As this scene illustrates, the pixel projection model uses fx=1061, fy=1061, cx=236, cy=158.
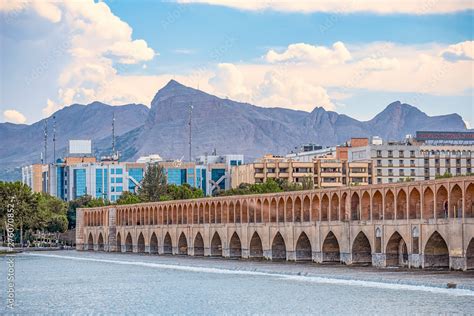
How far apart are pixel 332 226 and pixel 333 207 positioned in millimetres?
3024

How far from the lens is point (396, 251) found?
6800 cm

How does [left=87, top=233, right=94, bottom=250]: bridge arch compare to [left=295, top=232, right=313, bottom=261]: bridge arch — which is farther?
[left=87, top=233, right=94, bottom=250]: bridge arch

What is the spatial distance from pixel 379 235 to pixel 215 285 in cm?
1254

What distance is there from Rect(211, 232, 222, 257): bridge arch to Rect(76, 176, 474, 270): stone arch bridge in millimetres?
94

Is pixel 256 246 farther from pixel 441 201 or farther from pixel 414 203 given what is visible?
pixel 441 201

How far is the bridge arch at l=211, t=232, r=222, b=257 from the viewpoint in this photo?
98225 mm

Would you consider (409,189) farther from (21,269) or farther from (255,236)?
(21,269)

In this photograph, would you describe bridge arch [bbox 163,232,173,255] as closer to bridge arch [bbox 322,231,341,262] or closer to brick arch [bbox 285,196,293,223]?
brick arch [bbox 285,196,293,223]

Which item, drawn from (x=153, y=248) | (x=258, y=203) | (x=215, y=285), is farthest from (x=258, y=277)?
(x=153, y=248)

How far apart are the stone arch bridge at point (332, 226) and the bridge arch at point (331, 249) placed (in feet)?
0.24

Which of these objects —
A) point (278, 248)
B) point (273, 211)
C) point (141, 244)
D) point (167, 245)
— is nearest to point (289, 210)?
point (273, 211)

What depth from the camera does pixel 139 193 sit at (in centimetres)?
17275

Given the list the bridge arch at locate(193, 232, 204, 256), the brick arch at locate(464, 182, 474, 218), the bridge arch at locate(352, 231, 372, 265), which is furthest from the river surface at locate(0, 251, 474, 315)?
the bridge arch at locate(193, 232, 204, 256)

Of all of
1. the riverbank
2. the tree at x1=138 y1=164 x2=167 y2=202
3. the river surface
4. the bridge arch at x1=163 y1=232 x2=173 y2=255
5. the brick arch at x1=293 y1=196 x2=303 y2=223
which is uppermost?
the tree at x1=138 y1=164 x2=167 y2=202
